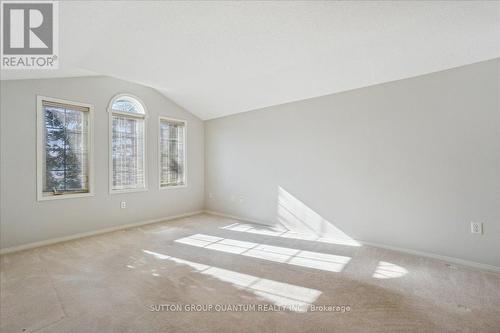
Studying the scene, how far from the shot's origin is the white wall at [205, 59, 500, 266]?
113 inches

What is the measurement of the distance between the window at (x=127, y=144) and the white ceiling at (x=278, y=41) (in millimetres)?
748

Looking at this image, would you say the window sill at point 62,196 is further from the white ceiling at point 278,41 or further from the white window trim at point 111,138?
the white ceiling at point 278,41

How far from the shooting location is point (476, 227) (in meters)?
2.89

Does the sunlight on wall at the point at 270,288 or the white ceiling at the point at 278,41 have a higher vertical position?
the white ceiling at the point at 278,41

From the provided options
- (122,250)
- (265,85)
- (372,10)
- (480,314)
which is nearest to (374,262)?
(480,314)

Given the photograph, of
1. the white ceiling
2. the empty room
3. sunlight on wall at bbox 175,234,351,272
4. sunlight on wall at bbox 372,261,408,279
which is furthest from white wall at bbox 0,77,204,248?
sunlight on wall at bbox 372,261,408,279

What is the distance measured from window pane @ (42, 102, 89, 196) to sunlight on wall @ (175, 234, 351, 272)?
6.70 ft

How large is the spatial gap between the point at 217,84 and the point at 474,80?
3.58 metres

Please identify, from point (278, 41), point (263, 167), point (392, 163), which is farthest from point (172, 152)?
point (392, 163)

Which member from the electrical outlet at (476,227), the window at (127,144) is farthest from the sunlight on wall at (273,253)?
the window at (127,144)

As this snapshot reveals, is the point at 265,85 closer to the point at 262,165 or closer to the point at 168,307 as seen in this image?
the point at 262,165

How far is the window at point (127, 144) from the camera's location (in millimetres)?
4488

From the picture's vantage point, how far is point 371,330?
1789 mm

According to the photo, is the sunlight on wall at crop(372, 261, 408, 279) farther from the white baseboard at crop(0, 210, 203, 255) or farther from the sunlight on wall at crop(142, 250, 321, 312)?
the white baseboard at crop(0, 210, 203, 255)
